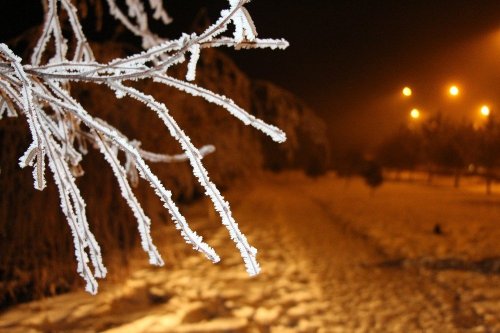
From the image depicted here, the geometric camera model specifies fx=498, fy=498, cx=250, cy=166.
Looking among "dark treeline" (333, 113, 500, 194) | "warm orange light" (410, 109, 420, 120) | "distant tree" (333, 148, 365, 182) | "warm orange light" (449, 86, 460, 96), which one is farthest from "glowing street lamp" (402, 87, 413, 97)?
"warm orange light" (410, 109, 420, 120)

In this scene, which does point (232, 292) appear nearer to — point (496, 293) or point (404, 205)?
point (496, 293)

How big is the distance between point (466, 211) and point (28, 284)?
10.8 meters

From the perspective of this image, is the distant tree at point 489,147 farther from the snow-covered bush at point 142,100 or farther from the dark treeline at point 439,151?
the snow-covered bush at point 142,100

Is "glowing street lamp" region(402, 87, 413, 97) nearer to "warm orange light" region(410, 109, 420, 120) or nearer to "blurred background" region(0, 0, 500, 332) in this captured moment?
"warm orange light" region(410, 109, 420, 120)

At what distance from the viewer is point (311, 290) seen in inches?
227

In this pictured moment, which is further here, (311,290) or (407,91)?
(407,91)

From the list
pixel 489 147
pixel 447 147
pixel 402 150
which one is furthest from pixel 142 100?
pixel 402 150

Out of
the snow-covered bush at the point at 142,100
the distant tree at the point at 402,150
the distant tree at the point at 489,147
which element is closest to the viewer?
the snow-covered bush at the point at 142,100

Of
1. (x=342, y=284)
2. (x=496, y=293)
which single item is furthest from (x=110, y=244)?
(x=496, y=293)

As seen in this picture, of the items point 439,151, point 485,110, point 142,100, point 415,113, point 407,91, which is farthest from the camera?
point 415,113

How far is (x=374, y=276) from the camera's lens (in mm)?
6512

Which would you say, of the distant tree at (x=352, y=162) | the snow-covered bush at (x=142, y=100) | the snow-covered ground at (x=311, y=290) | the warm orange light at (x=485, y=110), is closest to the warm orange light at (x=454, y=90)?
the warm orange light at (x=485, y=110)

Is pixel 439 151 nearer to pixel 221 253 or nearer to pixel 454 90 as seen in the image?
pixel 454 90

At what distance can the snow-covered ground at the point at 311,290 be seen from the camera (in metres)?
4.61
